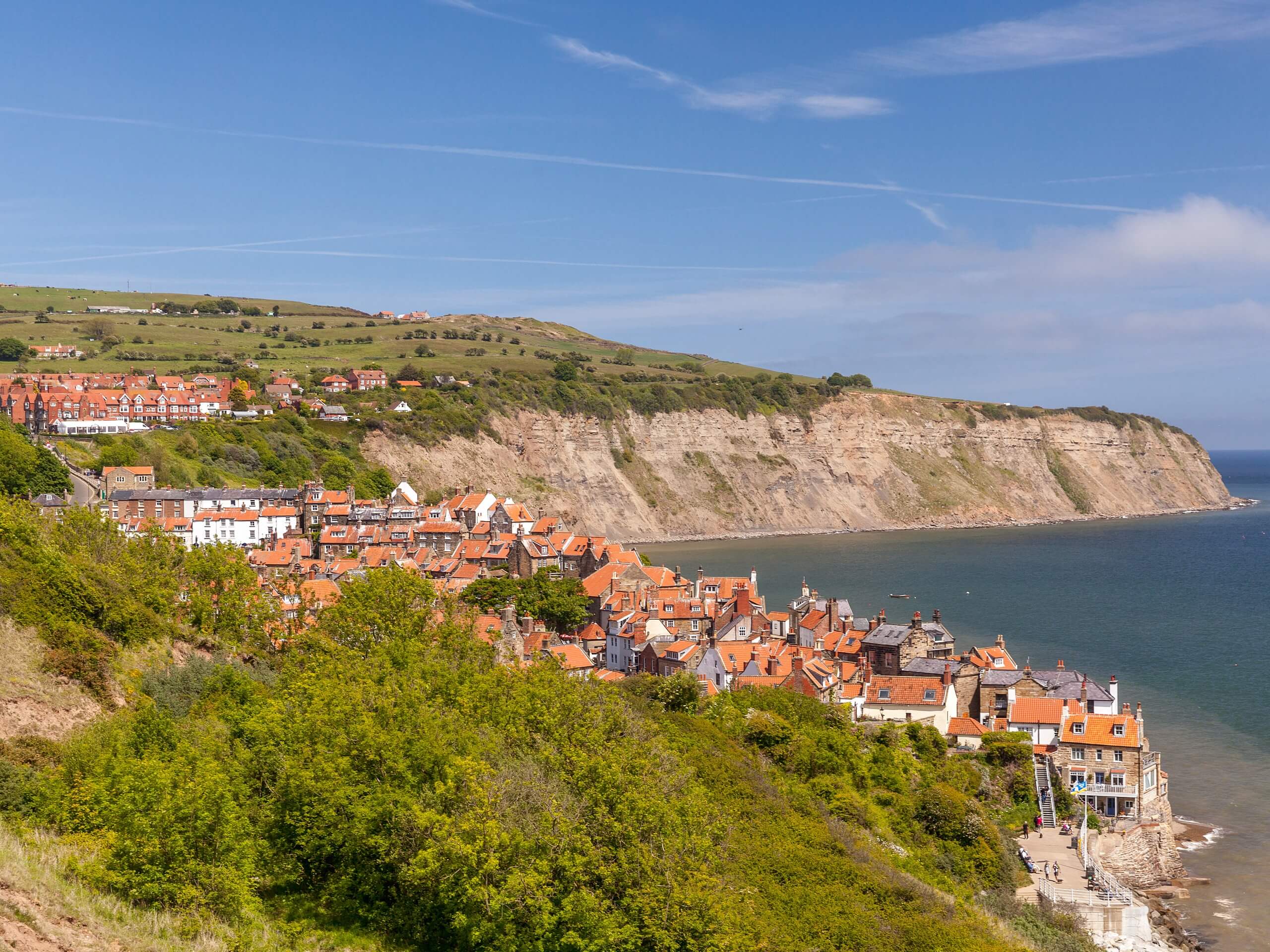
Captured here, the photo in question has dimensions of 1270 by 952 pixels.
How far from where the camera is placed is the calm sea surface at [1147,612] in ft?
126

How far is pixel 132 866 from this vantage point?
52.0ft

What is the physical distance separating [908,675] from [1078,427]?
535 feet

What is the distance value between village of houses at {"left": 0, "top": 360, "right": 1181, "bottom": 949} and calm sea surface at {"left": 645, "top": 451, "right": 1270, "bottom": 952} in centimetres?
216

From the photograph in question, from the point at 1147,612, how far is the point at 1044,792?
172ft

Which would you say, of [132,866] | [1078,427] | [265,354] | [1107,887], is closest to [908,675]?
[1107,887]

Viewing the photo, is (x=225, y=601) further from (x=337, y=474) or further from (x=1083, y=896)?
(x=337, y=474)

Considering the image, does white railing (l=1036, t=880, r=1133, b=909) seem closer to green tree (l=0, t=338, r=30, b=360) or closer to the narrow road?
the narrow road

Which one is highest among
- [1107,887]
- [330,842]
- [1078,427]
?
[1078,427]

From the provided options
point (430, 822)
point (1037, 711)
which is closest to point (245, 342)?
point (1037, 711)

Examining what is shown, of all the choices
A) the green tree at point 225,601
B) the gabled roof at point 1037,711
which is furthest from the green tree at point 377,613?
the gabled roof at point 1037,711

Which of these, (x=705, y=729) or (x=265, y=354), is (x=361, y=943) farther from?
(x=265, y=354)

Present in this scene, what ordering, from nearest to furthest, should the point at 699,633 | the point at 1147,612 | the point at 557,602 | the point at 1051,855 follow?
1. the point at 1051,855
2. the point at 699,633
3. the point at 557,602
4. the point at 1147,612

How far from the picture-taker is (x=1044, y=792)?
36250 millimetres

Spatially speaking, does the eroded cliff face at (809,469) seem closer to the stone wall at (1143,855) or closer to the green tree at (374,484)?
the green tree at (374,484)
